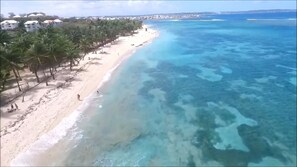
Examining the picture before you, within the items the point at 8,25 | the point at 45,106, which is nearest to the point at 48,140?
the point at 45,106

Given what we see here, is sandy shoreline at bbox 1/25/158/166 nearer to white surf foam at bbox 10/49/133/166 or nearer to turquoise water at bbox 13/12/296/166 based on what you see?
white surf foam at bbox 10/49/133/166

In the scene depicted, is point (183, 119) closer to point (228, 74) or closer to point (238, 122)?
point (238, 122)

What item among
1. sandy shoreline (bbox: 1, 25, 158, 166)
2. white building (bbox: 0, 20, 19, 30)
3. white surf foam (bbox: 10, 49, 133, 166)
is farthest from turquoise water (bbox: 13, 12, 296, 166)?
white building (bbox: 0, 20, 19, 30)

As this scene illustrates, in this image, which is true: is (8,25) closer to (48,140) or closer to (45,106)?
(45,106)

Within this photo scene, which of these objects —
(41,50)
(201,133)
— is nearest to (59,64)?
(41,50)

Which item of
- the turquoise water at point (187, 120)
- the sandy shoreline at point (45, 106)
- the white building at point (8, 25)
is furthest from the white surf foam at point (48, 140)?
the white building at point (8, 25)
